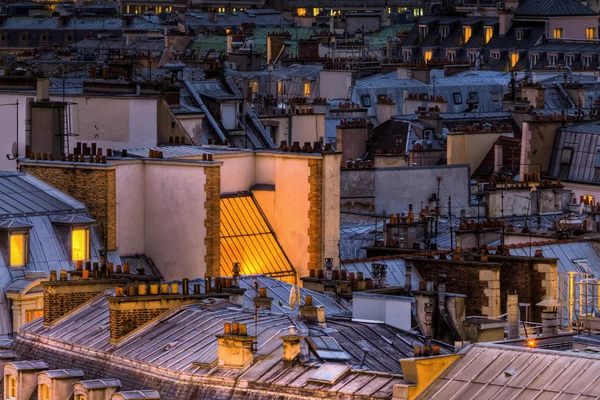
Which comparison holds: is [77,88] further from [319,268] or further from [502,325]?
[502,325]

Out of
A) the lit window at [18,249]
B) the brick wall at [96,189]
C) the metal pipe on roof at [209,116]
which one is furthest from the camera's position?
the metal pipe on roof at [209,116]

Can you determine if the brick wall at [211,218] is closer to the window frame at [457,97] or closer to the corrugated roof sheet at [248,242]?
the corrugated roof sheet at [248,242]

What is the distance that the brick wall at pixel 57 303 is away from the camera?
129 ft

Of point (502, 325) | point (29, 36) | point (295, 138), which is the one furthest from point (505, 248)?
point (29, 36)

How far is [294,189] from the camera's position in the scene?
49.8 metres

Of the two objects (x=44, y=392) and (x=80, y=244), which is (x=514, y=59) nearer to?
(x=80, y=244)

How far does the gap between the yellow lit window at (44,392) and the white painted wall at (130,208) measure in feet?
38.2

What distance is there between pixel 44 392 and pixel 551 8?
106223 millimetres

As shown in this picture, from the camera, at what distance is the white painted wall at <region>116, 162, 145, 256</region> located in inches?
1879

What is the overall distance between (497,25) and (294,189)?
91.3 meters

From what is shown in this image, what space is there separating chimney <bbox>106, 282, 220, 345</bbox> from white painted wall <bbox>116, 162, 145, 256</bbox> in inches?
403

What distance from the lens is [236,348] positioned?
33.4m

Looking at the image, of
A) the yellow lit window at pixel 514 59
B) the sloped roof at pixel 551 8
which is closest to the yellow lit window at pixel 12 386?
the yellow lit window at pixel 514 59

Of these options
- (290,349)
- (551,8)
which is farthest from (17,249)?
(551,8)
